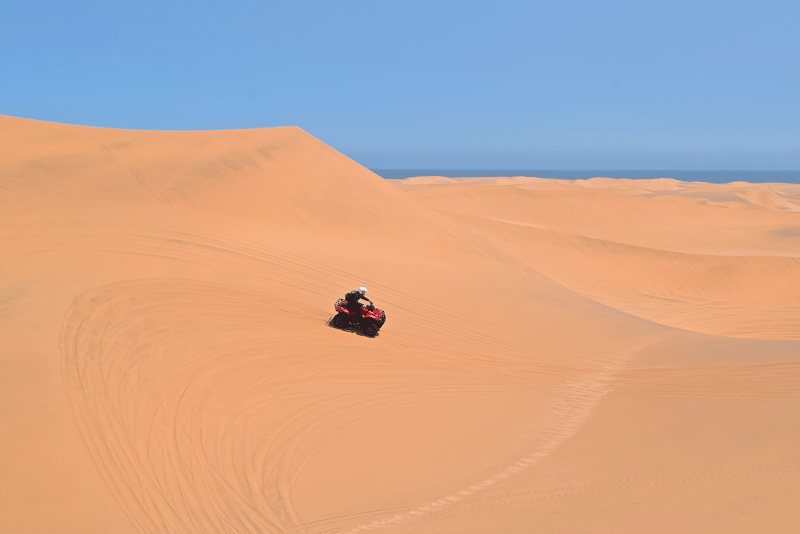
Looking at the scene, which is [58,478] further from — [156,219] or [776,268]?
[776,268]

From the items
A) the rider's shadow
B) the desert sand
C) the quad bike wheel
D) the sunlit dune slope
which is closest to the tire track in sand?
the desert sand

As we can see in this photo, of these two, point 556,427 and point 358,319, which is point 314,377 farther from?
point 556,427

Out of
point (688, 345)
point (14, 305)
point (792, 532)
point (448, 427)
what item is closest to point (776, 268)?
point (688, 345)

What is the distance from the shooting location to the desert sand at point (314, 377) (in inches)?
214

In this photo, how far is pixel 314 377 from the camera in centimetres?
881

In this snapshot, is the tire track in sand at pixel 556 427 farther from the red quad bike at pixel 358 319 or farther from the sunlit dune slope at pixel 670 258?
the sunlit dune slope at pixel 670 258

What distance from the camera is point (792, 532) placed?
4.23 metres

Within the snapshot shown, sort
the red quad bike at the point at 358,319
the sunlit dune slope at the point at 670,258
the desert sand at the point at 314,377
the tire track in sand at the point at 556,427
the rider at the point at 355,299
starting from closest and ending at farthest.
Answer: the desert sand at the point at 314,377 → the tire track in sand at the point at 556,427 → the rider at the point at 355,299 → the red quad bike at the point at 358,319 → the sunlit dune slope at the point at 670,258

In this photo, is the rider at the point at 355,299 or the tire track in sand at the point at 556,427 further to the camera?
the rider at the point at 355,299

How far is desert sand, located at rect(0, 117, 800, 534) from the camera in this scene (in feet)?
17.9

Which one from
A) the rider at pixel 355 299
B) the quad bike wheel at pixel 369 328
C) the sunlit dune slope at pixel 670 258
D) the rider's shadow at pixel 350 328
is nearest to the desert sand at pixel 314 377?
the rider's shadow at pixel 350 328

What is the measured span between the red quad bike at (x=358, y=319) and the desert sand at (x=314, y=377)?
253mm

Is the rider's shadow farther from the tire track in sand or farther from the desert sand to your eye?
the tire track in sand

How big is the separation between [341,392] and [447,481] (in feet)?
8.37
